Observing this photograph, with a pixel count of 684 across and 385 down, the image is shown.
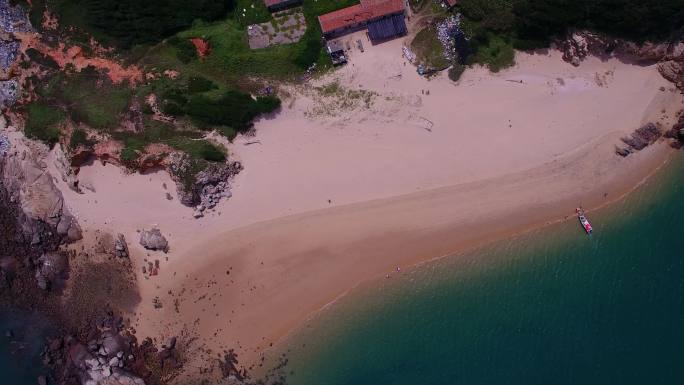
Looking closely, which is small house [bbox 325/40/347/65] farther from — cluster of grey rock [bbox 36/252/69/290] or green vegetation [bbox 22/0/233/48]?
cluster of grey rock [bbox 36/252/69/290]

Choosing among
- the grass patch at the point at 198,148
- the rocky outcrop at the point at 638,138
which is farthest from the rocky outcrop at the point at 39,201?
the rocky outcrop at the point at 638,138

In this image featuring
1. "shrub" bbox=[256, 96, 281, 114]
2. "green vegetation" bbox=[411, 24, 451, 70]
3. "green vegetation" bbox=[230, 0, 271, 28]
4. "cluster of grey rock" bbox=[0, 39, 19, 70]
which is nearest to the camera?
"shrub" bbox=[256, 96, 281, 114]

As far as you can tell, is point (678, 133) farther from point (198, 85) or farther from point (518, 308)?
point (198, 85)

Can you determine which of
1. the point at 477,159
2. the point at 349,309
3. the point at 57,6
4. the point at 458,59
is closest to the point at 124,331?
the point at 349,309

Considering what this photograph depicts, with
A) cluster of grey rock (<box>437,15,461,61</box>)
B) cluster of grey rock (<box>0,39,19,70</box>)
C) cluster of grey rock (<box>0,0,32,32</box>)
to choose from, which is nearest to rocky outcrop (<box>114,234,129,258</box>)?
cluster of grey rock (<box>0,39,19,70</box>)

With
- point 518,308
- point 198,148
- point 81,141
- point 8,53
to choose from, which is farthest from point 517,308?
point 8,53

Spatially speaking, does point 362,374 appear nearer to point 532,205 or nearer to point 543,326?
point 543,326

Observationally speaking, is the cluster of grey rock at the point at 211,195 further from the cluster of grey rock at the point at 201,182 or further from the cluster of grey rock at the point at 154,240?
the cluster of grey rock at the point at 154,240
